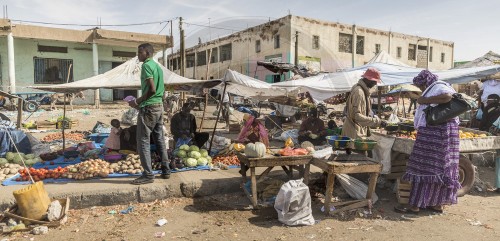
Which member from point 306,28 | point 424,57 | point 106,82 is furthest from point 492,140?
point 424,57

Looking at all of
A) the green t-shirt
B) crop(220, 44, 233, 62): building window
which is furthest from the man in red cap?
crop(220, 44, 233, 62): building window

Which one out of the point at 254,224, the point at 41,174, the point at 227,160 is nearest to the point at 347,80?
the point at 227,160

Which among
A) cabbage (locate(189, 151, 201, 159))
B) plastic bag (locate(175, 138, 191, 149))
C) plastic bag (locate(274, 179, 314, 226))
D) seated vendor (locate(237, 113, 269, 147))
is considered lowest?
plastic bag (locate(274, 179, 314, 226))

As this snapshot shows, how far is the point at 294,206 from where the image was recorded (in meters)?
4.00

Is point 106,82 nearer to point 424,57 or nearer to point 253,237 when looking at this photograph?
point 253,237

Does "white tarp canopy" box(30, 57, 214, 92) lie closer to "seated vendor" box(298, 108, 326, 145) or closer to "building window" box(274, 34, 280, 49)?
"seated vendor" box(298, 108, 326, 145)

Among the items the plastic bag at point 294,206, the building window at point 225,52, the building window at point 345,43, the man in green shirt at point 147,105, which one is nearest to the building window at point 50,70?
the building window at point 225,52

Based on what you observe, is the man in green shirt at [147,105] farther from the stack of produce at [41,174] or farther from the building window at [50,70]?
the building window at [50,70]

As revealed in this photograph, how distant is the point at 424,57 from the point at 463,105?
34.2 meters

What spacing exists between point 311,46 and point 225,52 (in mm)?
9137

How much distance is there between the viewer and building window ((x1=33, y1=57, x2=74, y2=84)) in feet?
63.3

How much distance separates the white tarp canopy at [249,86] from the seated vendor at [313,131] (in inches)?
37.4

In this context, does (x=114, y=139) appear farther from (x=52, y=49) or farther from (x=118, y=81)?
(x=52, y=49)

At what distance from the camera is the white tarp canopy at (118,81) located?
642 cm
